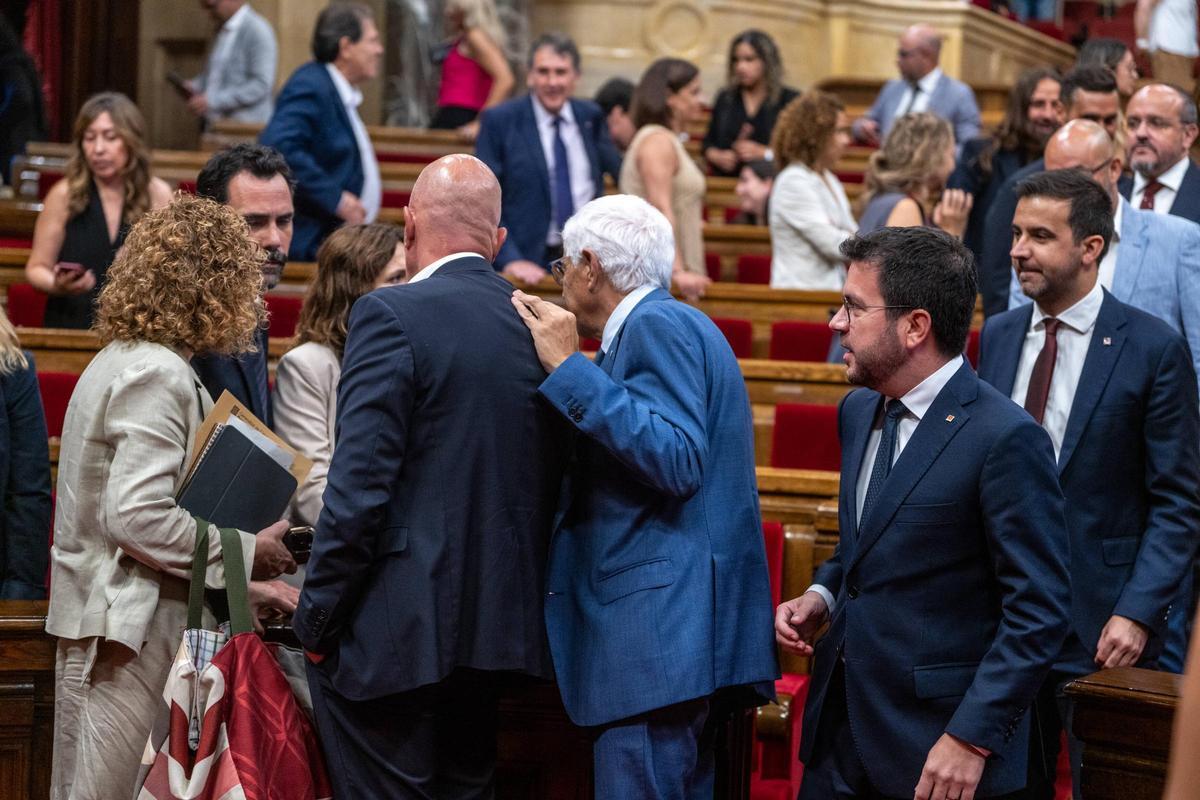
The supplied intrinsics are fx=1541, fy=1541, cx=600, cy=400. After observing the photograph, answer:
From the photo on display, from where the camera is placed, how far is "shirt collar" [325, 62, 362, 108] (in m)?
5.33

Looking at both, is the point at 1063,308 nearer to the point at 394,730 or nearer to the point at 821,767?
the point at 821,767

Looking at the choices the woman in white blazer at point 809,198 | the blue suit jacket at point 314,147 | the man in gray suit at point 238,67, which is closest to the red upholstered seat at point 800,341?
the woman in white blazer at point 809,198

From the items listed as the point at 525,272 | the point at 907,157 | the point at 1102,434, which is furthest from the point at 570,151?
the point at 1102,434

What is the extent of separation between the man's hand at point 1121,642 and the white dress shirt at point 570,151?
10.9ft

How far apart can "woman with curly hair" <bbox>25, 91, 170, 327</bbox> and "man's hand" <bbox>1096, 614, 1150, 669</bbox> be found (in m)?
3.11

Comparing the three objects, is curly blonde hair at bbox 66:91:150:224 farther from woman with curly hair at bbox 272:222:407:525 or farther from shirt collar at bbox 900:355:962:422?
shirt collar at bbox 900:355:962:422

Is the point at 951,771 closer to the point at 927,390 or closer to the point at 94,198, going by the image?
the point at 927,390

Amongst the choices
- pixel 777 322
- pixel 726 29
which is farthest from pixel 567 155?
pixel 726 29

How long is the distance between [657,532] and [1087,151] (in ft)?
5.60

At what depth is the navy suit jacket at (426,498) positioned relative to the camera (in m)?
2.17

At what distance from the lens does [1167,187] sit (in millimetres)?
3939

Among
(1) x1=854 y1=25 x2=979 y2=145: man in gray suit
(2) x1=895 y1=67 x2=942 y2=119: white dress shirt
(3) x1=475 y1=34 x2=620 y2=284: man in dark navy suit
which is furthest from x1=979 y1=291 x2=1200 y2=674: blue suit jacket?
(2) x1=895 y1=67 x2=942 y2=119: white dress shirt

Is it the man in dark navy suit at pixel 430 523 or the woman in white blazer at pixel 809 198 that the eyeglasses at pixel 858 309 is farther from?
the woman in white blazer at pixel 809 198

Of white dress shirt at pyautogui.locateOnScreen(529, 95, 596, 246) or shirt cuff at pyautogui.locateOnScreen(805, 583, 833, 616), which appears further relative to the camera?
white dress shirt at pyautogui.locateOnScreen(529, 95, 596, 246)
